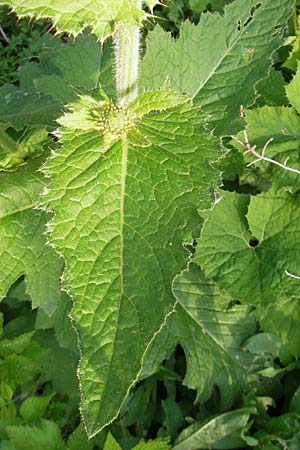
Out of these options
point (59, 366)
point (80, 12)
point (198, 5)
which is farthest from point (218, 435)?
point (198, 5)

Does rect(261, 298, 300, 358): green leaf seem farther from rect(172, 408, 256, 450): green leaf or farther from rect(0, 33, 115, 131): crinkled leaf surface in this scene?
rect(0, 33, 115, 131): crinkled leaf surface

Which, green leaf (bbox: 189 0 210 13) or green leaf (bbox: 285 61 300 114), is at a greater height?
green leaf (bbox: 189 0 210 13)

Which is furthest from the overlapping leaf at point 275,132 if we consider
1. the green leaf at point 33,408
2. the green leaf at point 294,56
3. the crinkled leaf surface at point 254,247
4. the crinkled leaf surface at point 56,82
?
the green leaf at point 33,408

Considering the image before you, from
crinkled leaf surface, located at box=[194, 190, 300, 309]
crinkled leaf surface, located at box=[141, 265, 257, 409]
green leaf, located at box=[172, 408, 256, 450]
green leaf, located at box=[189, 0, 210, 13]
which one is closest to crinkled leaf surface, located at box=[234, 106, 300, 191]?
crinkled leaf surface, located at box=[194, 190, 300, 309]

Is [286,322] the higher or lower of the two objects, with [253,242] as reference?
lower

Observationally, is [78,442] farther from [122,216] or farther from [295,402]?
[122,216]

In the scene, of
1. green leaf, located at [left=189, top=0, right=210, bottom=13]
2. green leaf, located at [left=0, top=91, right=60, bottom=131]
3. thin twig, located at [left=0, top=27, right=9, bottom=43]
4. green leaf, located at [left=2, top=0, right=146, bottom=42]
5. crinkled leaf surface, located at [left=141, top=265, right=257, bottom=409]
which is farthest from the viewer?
thin twig, located at [left=0, top=27, right=9, bottom=43]

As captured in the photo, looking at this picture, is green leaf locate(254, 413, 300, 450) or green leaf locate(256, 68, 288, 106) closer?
green leaf locate(254, 413, 300, 450)
